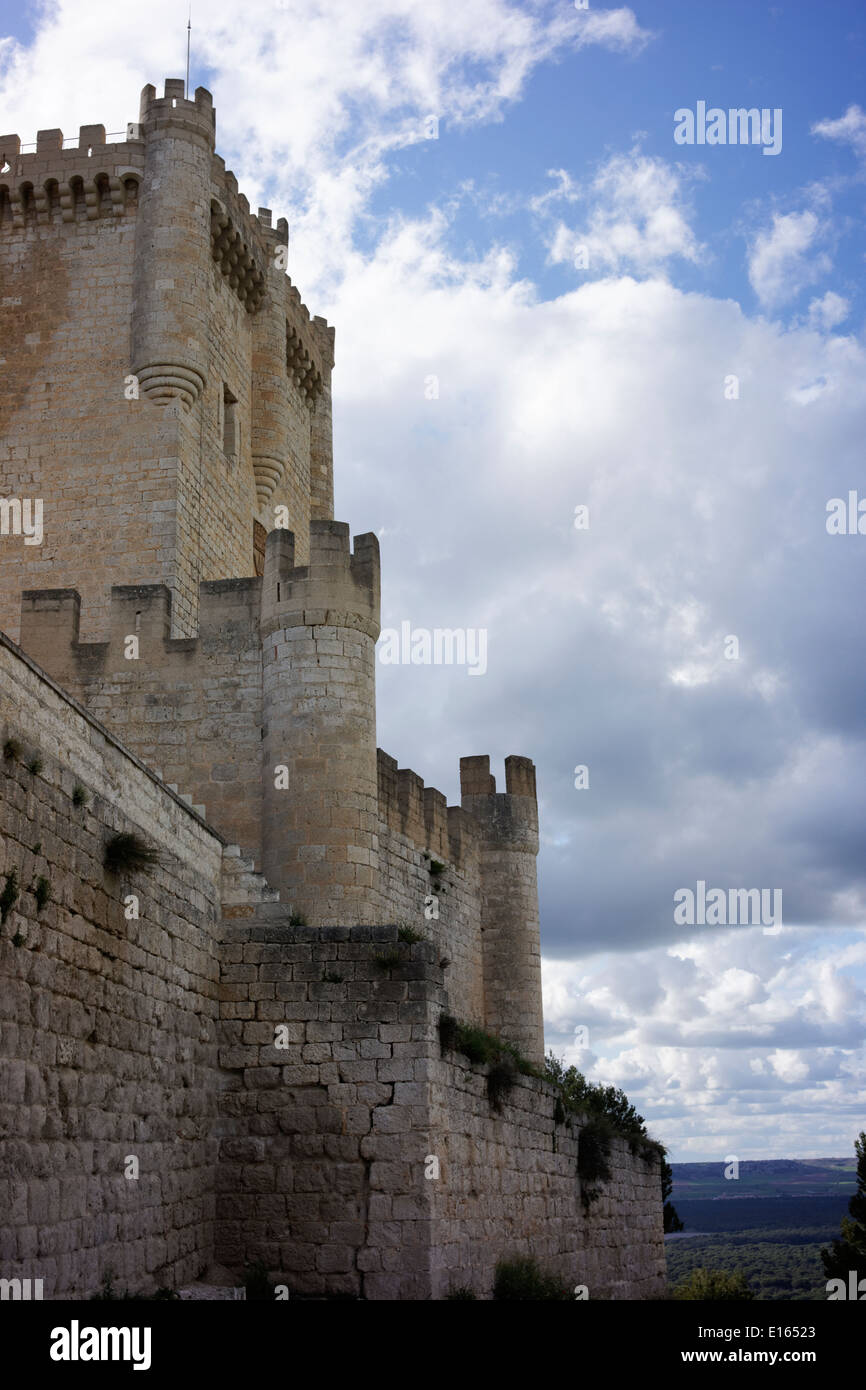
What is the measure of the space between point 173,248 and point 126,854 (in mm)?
12574

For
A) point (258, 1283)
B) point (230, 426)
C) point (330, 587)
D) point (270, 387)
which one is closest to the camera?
point (258, 1283)

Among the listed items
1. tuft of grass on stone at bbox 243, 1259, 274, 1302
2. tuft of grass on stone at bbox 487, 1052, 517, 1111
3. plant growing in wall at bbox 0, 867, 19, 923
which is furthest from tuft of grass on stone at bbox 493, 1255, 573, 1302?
plant growing in wall at bbox 0, 867, 19, 923

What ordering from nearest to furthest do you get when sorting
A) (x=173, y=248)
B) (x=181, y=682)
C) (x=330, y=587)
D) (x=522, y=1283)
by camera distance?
(x=522, y=1283) < (x=330, y=587) < (x=181, y=682) < (x=173, y=248)

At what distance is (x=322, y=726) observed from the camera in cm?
1391

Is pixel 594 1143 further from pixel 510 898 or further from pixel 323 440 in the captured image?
pixel 323 440

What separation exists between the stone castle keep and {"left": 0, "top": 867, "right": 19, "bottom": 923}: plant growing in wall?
3 cm

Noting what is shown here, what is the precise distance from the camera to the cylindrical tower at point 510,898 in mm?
21156

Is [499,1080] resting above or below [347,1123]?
above

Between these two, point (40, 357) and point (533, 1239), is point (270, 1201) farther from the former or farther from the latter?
point (40, 357)

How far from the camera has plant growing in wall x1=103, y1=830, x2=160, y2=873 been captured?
29.9ft

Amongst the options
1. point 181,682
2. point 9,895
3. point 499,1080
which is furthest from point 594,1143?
point 9,895

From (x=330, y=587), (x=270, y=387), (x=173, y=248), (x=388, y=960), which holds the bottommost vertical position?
(x=388, y=960)

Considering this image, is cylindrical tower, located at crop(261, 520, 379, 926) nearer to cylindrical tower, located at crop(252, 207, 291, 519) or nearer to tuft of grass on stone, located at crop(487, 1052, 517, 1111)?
tuft of grass on stone, located at crop(487, 1052, 517, 1111)

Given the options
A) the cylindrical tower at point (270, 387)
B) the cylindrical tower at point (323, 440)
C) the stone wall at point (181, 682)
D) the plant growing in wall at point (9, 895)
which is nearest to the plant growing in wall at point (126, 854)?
the plant growing in wall at point (9, 895)
